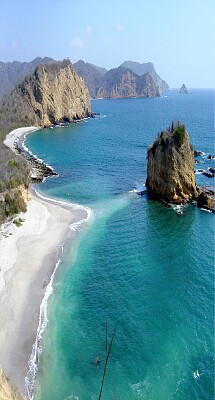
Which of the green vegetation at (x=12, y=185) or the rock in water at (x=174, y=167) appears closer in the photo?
the green vegetation at (x=12, y=185)

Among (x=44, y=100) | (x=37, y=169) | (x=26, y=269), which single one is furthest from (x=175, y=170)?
(x=44, y=100)

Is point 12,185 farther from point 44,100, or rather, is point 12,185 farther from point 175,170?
point 44,100

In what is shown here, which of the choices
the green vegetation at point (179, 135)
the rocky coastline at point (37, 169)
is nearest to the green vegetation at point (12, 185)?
the rocky coastline at point (37, 169)

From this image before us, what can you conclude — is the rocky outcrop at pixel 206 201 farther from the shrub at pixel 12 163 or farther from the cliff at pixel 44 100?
the cliff at pixel 44 100

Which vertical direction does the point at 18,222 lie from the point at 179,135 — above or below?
below

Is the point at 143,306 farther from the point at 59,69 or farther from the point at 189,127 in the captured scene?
the point at 59,69

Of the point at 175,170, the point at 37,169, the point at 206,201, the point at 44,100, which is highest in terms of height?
the point at 44,100

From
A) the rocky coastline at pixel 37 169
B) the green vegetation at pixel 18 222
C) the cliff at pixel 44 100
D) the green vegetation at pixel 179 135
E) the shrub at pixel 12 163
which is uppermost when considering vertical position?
the cliff at pixel 44 100

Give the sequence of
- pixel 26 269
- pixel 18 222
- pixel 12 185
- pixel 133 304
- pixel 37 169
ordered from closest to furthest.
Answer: pixel 133 304 < pixel 26 269 < pixel 18 222 < pixel 12 185 < pixel 37 169

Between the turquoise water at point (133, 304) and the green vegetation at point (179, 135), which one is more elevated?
the green vegetation at point (179, 135)

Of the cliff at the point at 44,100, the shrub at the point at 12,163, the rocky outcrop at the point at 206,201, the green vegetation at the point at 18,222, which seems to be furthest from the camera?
the cliff at the point at 44,100
